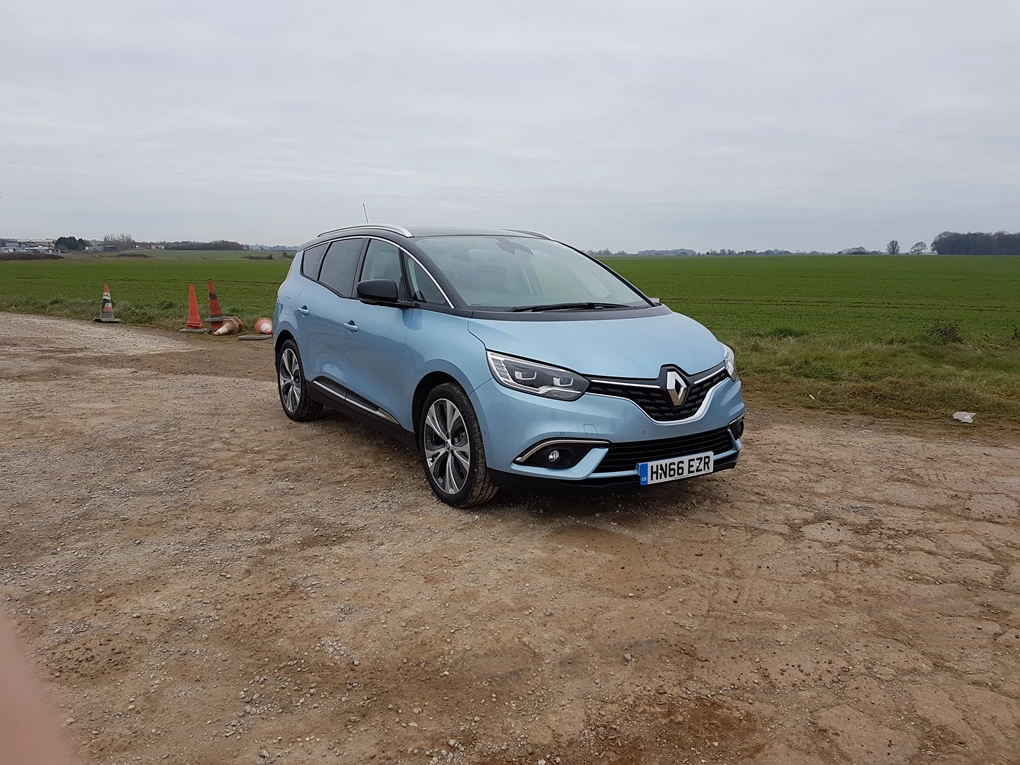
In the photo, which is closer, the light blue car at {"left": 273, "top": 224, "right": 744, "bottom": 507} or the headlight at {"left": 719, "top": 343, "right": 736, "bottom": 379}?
the light blue car at {"left": 273, "top": 224, "right": 744, "bottom": 507}

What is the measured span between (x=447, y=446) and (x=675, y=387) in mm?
1452

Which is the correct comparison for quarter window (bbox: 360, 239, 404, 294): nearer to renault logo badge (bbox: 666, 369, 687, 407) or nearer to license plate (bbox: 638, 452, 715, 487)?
renault logo badge (bbox: 666, 369, 687, 407)

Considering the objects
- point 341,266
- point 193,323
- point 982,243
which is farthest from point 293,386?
point 982,243

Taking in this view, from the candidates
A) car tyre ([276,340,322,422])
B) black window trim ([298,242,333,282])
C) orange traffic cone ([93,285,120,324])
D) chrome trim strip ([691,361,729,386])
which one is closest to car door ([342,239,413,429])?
black window trim ([298,242,333,282])

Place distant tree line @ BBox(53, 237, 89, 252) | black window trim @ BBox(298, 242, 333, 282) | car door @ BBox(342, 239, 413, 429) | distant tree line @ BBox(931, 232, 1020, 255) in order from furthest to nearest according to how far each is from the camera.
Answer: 1. distant tree line @ BBox(931, 232, 1020, 255)
2. distant tree line @ BBox(53, 237, 89, 252)
3. black window trim @ BBox(298, 242, 333, 282)
4. car door @ BBox(342, 239, 413, 429)

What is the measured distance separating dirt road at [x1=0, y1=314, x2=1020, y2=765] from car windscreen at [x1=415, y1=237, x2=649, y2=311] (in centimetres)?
135

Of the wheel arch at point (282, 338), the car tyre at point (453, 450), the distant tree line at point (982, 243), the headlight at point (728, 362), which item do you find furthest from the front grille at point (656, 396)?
the distant tree line at point (982, 243)

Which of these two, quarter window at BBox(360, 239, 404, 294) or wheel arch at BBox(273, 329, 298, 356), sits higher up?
quarter window at BBox(360, 239, 404, 294)

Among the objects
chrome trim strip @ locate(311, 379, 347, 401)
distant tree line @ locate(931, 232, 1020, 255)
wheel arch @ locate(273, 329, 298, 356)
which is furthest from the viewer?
distant tree line @ locate(931, 232, 1020, 255)

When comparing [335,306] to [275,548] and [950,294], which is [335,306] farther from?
[950,294]

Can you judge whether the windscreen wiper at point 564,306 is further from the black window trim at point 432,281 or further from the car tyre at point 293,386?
the car tyre at point 293,386

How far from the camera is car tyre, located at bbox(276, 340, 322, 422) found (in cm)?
717

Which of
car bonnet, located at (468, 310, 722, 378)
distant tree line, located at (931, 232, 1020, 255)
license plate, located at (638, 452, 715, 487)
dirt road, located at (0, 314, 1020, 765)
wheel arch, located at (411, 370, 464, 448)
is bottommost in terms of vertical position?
dirt road, located at (0, 314, 1020, 765)

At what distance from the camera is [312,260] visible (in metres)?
7.33
